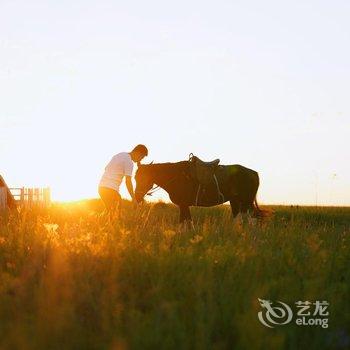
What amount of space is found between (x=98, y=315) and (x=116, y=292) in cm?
37

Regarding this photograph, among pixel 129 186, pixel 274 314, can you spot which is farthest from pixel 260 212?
pixel 274 314

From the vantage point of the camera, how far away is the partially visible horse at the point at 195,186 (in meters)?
12.5

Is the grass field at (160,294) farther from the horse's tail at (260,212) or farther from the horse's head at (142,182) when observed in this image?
the horse's tail at (260,212)

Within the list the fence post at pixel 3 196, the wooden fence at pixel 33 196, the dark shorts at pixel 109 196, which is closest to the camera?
the dark shorts at pixel 109 196

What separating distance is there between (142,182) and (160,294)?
7.94 m

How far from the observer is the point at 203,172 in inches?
492

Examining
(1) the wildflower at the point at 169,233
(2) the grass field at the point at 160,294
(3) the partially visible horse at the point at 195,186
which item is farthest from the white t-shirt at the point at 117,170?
(1) the wildflower at the point at 169,233

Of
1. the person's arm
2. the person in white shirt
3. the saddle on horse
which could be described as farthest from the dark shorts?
the saddle on horse

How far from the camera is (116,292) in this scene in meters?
4.54

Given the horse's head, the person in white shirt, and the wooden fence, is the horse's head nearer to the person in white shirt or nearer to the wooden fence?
the person in white shirt

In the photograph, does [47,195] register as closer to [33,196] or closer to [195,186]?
[33,196]

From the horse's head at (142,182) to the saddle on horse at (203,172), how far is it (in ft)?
3.01

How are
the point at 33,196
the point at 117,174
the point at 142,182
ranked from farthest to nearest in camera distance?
the point at 33,196, the point at 142,182, the point at 117,174

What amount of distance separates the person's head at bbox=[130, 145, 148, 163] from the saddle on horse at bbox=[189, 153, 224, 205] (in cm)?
140
